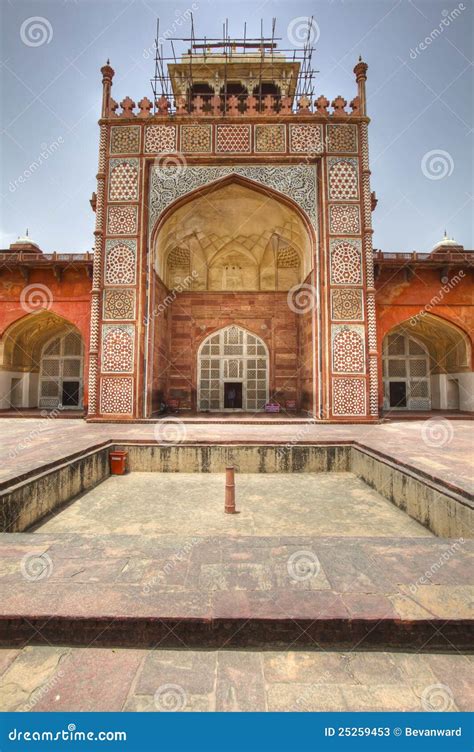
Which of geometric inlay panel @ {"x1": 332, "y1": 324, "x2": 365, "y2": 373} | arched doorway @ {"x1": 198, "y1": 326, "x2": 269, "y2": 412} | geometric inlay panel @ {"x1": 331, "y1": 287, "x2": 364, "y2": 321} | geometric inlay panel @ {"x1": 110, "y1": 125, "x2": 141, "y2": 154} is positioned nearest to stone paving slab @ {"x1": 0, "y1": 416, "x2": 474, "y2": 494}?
geometric inlay panel @ {"x1": 332, "y1": 324, "x2": 365, "y2": 373}

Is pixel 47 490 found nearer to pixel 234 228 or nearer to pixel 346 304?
pixel 346 304

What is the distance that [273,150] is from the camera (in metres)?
9.62

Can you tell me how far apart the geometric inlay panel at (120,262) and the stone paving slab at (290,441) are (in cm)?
351

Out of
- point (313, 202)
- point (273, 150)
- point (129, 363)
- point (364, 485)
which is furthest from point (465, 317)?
point (129, 363)

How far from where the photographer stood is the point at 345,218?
934 cm

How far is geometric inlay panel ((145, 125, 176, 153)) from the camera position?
955 cm

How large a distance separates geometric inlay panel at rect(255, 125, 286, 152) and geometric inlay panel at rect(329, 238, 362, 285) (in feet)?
9.34

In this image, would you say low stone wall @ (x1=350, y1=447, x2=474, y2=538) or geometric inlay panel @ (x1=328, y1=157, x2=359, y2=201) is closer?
low stone wall @ (x1=350, y1=447, x2=474, y2=538)

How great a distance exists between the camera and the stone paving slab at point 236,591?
1.58 meters

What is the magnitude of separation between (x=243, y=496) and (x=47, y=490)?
84.3 inches

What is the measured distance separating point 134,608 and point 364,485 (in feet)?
13.3

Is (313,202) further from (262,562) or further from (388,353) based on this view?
(262,562)

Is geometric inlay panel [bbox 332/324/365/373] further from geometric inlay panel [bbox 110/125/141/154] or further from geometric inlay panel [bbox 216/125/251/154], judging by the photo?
geometric inlay panel [bbox 110/125/141/154]

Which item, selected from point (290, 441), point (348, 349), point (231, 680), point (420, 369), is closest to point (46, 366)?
point (348, 349)
